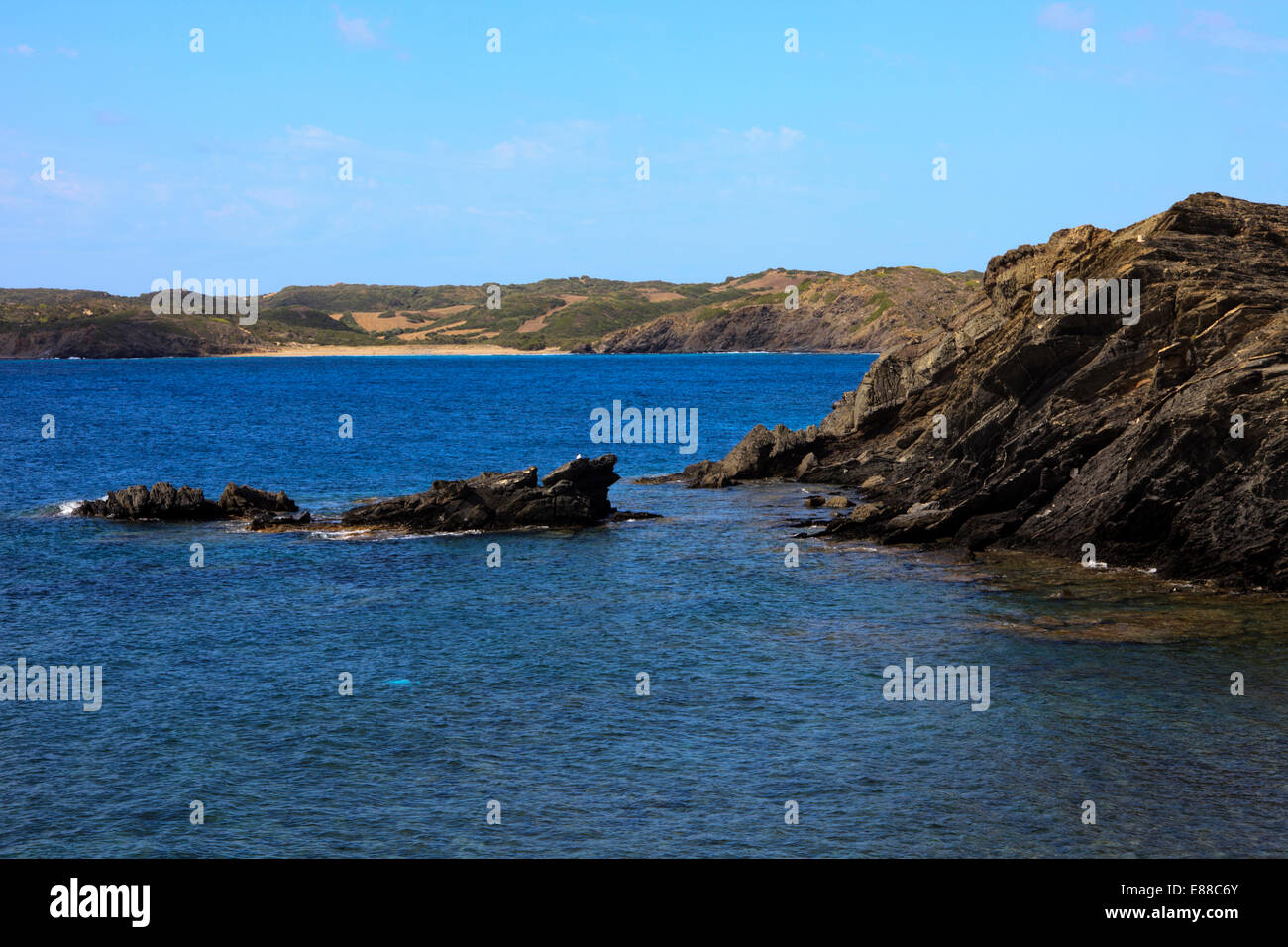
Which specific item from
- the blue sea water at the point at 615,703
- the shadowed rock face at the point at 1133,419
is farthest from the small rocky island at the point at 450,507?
the shadowed rock face at the point at 1133,419

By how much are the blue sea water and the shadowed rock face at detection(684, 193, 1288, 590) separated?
9.71ft

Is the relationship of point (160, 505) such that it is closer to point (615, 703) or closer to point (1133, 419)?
point (615, 703)

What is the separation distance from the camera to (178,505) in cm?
5531

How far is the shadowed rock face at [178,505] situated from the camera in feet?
181

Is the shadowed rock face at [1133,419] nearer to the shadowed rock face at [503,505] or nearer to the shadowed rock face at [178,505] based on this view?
the shadowed rock face at [503,505]

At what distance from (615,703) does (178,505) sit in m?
35.8

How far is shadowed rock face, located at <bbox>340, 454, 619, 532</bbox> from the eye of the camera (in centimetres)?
Answer: 5262

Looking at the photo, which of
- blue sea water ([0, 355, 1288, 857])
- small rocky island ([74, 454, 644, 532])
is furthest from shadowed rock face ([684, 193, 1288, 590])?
small rocky island ([74, 454, 644, 532])

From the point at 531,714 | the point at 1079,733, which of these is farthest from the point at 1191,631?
the point at 531,714

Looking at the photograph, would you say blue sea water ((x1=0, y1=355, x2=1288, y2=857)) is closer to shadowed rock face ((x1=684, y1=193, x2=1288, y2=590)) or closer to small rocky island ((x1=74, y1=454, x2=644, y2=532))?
small rocky island ((x1=74, y1=454, x2=644, y2=532))

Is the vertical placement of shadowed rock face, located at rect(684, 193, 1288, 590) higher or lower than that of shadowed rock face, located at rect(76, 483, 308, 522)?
higher

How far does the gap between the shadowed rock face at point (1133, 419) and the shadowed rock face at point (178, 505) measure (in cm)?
2866

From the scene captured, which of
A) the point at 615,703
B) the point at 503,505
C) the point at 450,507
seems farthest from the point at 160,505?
the point at 615,703
